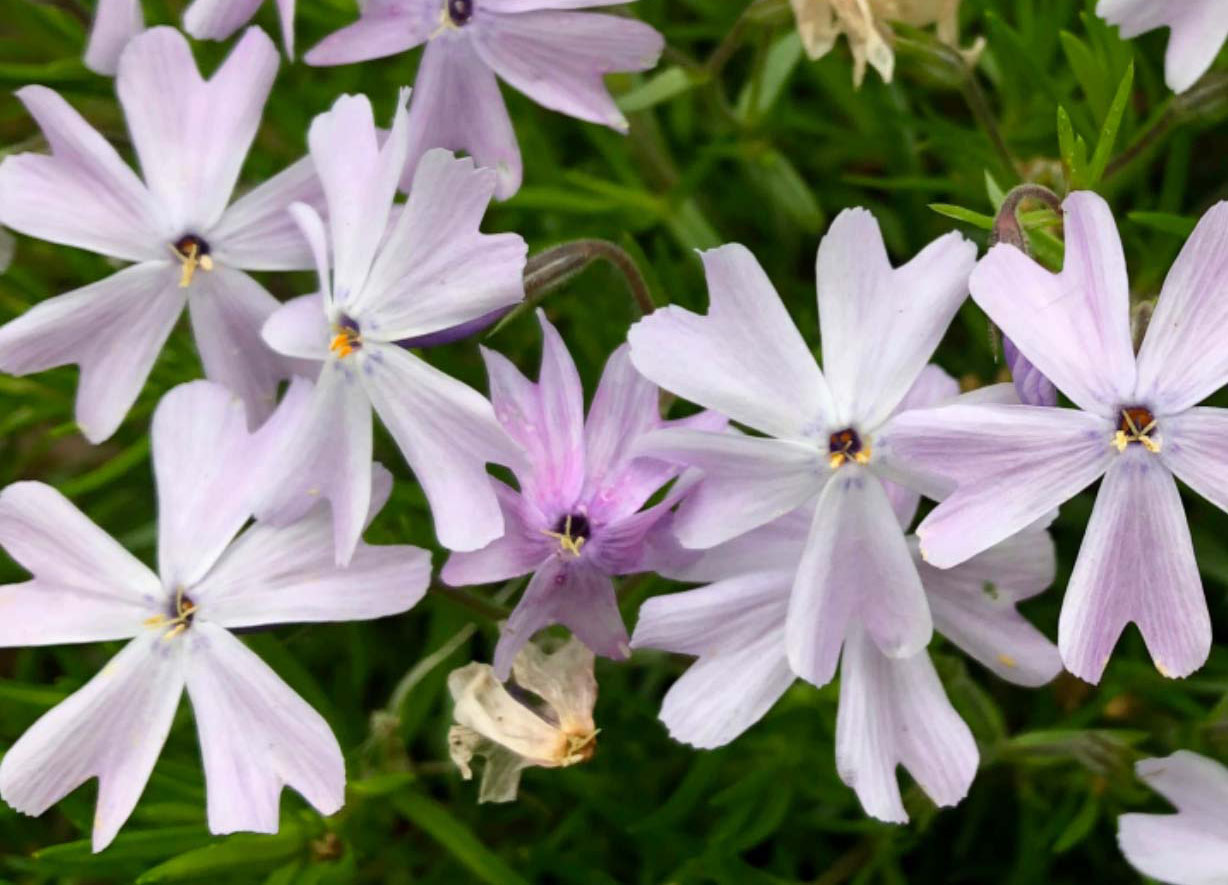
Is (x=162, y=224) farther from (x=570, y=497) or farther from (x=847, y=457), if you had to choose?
(x=847, y=457)

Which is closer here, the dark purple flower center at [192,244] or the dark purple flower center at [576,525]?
the dark purple flower center at [576,525]

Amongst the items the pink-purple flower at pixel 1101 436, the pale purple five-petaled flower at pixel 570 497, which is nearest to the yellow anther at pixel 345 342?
the pale purple five-petaled flower at pixel 570 497

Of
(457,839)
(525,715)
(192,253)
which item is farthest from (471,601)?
(192,253)

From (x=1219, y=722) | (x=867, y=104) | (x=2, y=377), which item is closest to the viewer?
(x=1219, y=722)

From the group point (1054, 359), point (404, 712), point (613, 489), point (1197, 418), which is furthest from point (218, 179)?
point (1197, 418)

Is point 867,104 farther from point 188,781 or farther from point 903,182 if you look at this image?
point 188,781

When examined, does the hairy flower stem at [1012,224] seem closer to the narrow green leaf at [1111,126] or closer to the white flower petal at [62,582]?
the narrow green leaf at [1111,126]
